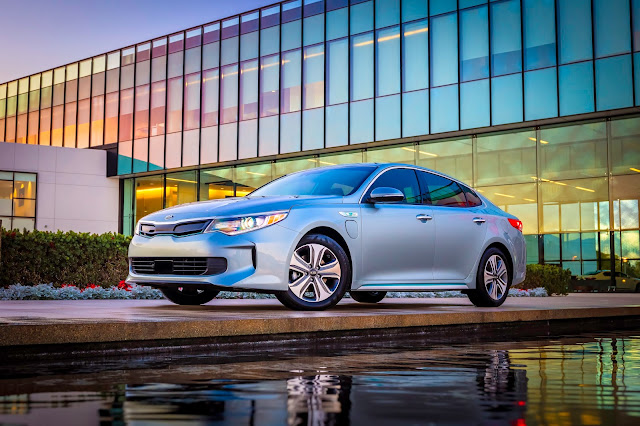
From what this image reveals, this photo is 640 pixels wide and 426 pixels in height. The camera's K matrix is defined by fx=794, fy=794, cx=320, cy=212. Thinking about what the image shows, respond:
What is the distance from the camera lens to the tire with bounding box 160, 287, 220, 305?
8758mm

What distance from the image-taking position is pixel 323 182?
8.59 meters

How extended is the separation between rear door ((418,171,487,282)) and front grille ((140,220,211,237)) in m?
2.75

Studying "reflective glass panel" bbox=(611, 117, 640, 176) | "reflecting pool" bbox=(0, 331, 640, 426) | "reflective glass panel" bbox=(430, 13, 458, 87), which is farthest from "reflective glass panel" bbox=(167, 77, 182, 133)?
"reflecting pool" bbox=(0, 331, 640, 426)

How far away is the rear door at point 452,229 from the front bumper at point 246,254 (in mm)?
2114

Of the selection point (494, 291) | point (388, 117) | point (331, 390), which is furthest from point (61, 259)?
point (388, 117)

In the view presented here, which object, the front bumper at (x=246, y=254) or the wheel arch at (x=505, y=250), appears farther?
the wheel arch at (x=505, y=250)

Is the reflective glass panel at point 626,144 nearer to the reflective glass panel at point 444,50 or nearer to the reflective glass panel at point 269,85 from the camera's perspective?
the reflective glass panel at point 444,50

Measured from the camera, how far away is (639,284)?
2827 centimetres

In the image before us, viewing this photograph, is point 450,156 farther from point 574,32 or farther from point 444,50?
point 574,32

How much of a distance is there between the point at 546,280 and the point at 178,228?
49.1ft

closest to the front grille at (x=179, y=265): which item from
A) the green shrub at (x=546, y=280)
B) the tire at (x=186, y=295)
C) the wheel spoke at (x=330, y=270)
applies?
the tire at (x=186, y=295)

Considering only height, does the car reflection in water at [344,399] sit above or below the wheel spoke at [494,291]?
below

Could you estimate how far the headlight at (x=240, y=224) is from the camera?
24.0 ft

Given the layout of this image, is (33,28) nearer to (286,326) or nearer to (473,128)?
(473,128)
